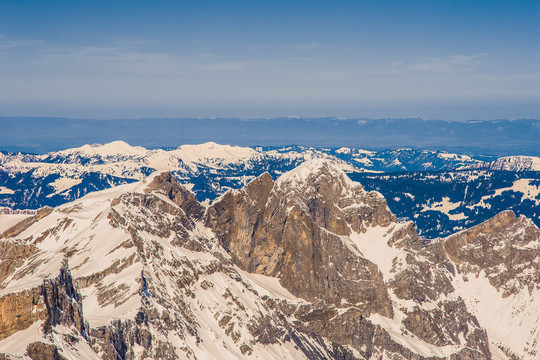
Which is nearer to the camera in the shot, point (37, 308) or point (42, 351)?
point (42, 351)

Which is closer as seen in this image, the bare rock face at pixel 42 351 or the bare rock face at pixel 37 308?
the bare rock face at pixel 42 351

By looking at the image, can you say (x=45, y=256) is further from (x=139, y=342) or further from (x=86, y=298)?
(x=139, y=342)

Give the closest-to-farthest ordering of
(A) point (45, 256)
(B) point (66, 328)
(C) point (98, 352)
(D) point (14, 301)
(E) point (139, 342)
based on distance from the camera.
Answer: (D) point (14, 301), (B) point (66, 328), (C) point (98, 352), (E) point (139, 342), (A) point (45, 256)

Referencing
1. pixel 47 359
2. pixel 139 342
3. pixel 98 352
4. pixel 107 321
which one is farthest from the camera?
pixel 139 342

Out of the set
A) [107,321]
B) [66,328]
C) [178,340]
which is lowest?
[178,340]

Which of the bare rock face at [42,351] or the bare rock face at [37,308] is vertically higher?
the bare rock face at [37,308]

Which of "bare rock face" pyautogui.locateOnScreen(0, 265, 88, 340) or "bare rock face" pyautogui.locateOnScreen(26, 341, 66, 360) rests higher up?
"bare rock face" pyautogui.locateOnScreen(0, 265, 88, 340)

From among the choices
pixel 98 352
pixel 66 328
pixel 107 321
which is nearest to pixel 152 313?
pixel 107 321

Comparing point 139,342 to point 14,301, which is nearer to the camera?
point 14,301

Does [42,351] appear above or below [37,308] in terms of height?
below

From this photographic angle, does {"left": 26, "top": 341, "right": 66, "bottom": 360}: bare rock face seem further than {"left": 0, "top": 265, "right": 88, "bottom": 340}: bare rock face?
No

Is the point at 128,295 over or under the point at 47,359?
under
